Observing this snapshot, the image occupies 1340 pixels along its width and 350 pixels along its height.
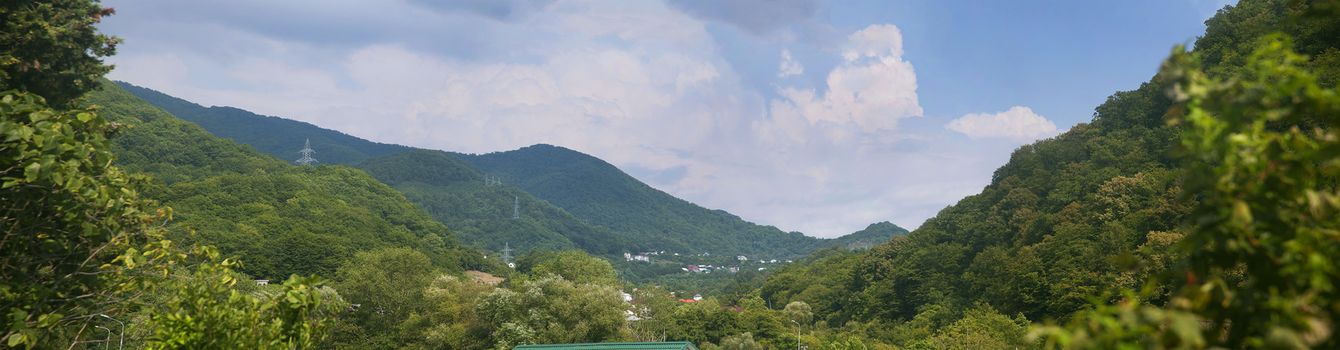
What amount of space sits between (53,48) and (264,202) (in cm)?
7219

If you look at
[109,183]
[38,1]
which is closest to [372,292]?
[38,1]

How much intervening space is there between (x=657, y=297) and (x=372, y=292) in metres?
21.0

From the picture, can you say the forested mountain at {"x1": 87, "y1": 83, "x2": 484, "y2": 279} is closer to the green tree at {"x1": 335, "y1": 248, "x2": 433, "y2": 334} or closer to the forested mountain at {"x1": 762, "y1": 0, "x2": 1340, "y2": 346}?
the green tree at {"x1": 335, "y1": 248, "x2": 433, "y2": 334}

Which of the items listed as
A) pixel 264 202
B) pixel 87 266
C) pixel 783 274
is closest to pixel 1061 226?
pixel 87 266

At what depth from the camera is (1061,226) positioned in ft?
133

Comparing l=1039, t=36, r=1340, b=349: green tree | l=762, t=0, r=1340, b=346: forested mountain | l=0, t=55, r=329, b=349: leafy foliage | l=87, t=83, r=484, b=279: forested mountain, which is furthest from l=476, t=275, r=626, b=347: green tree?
l=1039, t=36, r=1340, b=349: green tree

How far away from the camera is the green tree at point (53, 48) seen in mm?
10508

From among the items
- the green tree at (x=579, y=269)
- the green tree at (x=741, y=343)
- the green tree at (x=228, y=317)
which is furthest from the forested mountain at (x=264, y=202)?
the green tree at (x=228, y=317)

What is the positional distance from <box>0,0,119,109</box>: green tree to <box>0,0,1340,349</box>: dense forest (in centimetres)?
5

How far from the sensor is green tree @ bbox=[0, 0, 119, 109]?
414 inches

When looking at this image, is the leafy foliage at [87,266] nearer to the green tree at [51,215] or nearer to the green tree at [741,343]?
the green tree at [51,215]

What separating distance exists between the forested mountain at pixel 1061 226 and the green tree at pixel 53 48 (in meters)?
27.6

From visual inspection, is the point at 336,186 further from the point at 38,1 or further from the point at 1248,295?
the point at 1248,295

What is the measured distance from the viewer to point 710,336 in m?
50.2
